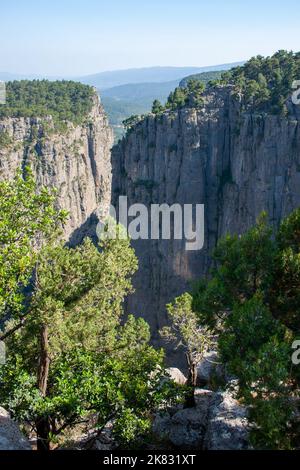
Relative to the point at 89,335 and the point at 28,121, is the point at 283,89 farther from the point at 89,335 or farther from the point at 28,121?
the point at 28,121

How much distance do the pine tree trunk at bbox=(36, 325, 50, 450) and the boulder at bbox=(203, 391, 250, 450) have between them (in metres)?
6.85

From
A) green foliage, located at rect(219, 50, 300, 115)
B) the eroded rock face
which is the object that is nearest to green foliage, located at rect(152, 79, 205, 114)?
green foliage, located at rect(219, 50, 300, 115)

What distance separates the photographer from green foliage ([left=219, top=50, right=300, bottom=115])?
6425 centimetres

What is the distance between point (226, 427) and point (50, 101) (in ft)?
456

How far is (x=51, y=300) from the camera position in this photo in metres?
18.4

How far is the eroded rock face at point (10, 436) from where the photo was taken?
17.0 metres

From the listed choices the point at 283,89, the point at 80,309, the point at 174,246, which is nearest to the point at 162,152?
the point at 174,246

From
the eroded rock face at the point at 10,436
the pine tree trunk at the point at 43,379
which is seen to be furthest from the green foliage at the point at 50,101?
the eroded rock face at the point at 10,436

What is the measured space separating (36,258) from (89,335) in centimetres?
487

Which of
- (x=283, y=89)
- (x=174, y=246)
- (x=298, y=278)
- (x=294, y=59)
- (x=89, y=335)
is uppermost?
(x=294, y=59)

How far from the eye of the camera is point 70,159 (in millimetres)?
140875

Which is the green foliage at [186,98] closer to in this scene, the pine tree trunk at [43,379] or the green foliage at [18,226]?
the green foliage at [18,226]

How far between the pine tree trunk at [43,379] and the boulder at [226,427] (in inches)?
270

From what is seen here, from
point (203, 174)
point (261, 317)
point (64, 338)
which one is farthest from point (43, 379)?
point (203, 174)
